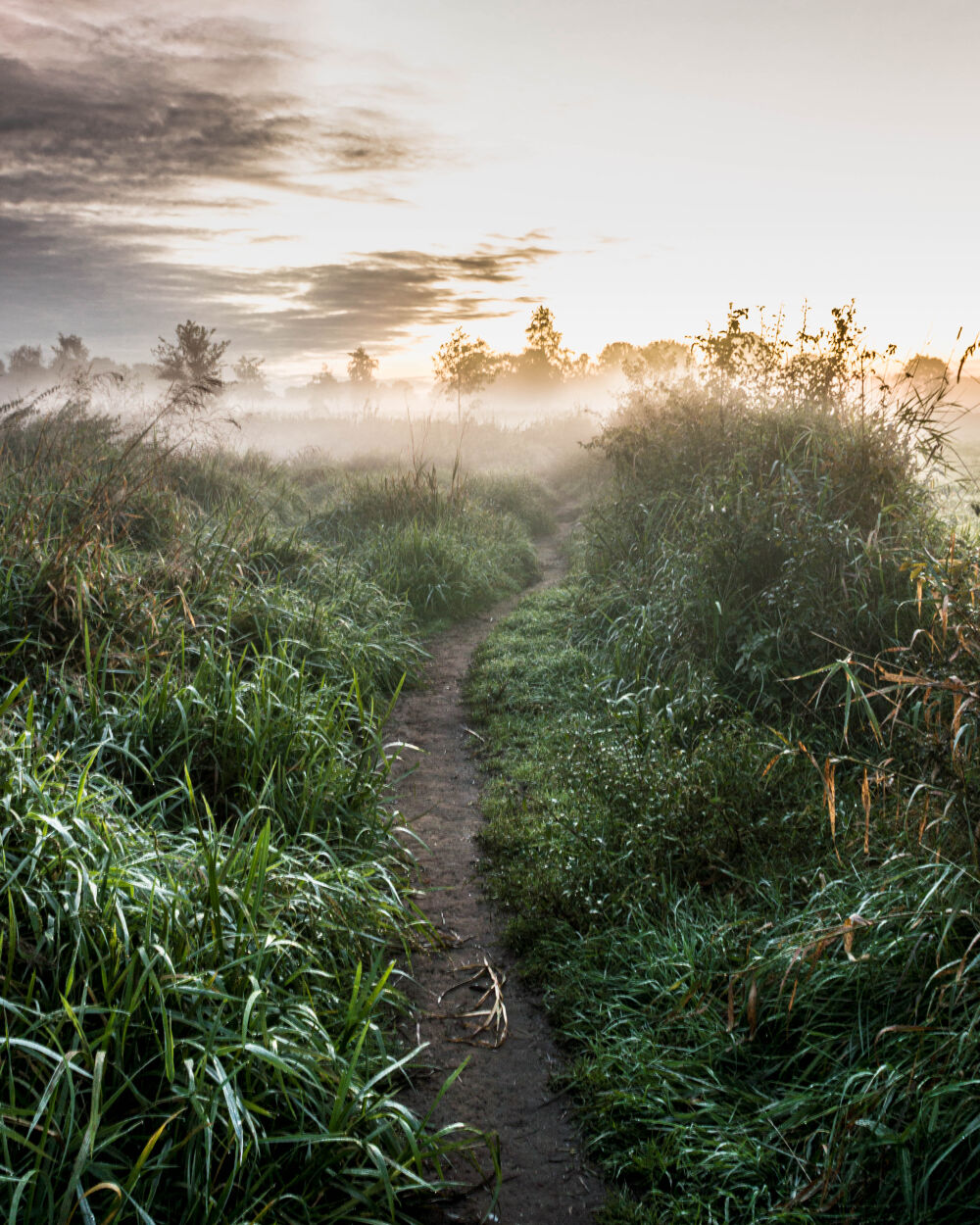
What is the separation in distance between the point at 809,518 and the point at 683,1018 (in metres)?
3.97

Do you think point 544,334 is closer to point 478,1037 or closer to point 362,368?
point 362,368

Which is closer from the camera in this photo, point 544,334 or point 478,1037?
point 478,1037

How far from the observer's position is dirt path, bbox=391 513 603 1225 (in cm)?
249

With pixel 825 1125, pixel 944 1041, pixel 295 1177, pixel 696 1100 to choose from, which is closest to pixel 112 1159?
pixel 295 1177

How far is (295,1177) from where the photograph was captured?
2.16 meters

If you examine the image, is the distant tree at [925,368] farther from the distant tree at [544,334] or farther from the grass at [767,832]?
the distant tree at [544,334]

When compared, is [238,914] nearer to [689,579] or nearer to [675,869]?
[675,869]

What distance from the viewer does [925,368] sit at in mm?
6465

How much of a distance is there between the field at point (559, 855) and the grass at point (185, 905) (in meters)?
0.02

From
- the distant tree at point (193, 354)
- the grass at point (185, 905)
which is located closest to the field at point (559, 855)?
the grass at point (185, 905)

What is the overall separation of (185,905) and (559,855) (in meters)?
2.04

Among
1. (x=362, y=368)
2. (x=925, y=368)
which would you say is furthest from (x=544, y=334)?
(x=925, y=368)

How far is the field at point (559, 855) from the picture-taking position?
85.7 inches

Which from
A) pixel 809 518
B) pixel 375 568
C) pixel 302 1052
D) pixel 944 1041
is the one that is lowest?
pixel 375 568
